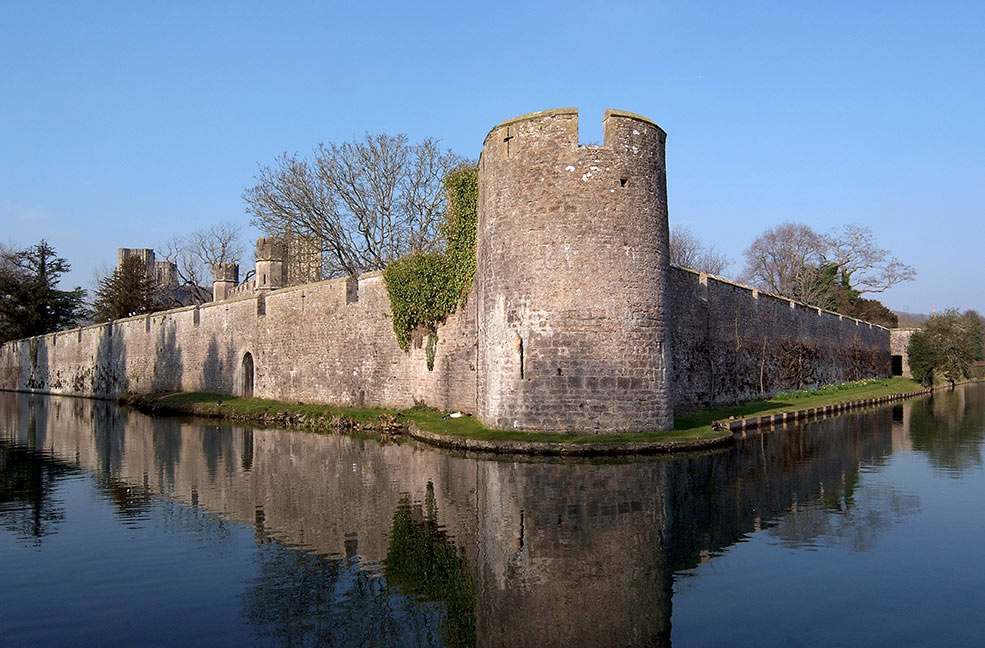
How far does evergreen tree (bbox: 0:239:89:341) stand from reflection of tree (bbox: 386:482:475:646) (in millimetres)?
60193

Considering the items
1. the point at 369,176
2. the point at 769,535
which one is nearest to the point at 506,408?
the point at 769,535

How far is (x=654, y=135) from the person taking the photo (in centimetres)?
1548

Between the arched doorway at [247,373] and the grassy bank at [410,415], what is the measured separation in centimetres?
65

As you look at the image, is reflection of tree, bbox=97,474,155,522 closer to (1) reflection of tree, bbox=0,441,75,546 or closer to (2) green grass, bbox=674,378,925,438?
(1) reflection of tree, bbox=0,441,75,546

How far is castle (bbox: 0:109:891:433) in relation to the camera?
1466 centimetres

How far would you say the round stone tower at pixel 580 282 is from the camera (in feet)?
47.9

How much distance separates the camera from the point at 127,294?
5284 cm

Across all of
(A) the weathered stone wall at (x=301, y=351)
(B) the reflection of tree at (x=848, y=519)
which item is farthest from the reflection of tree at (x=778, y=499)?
(A) the weathered stone wall at (x=301, y=351)

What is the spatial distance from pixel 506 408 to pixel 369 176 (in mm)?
23731

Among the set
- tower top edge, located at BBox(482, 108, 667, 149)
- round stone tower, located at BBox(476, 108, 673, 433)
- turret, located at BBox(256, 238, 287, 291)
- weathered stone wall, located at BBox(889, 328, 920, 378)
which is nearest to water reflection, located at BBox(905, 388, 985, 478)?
round stone tower, located at BBox(476, 108, 673, 433)

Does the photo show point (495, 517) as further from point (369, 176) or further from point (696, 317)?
point (369, 176)

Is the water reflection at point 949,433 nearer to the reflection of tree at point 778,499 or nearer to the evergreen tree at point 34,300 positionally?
the reflection of tree at point 778,499

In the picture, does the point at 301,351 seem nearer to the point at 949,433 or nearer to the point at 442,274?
the point at 442,274

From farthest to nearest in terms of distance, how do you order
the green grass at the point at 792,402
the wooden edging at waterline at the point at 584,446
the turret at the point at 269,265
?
the turret at the point at 269,265 → the green grass at the point at 792,402 → the wooden edging at waterline at the point at 584,446
